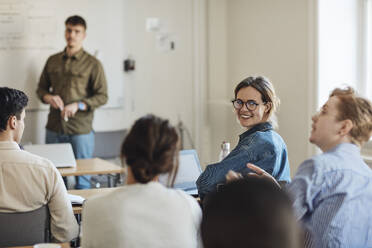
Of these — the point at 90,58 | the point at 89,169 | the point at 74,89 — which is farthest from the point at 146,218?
the point at 90,58

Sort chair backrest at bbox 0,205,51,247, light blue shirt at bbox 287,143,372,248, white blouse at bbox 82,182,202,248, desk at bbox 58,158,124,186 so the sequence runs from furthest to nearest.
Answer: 1. desk at bbox 58,158,124,186
2. chair backrest at bbox 0,205,51,247
3. light blue shirt at bbox 287,143,372,248
4. white blouse at bbox 82,182,202,248

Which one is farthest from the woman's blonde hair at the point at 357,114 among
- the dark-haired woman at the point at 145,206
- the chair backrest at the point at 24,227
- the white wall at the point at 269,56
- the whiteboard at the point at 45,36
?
the whiteboard at the point at 45,36

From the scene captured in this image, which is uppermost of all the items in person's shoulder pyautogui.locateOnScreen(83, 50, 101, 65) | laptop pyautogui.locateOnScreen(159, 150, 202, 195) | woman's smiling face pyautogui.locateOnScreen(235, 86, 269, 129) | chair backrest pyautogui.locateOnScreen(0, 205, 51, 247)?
person's shoulder pyautogui.locateOnScreen(83, 50, 101, 65)

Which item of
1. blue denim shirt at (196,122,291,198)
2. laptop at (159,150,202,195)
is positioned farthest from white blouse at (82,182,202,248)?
laptop at (159,150,202,195)

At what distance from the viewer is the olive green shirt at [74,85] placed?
5.22 meters

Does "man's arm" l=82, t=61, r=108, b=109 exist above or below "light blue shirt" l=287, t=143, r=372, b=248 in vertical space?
above

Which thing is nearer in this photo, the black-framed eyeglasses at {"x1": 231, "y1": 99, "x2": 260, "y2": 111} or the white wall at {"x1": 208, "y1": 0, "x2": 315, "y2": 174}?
the black-framed eyeglasses at {"x1": 231, "y1": 99, "x2": 260, "y2": 111}

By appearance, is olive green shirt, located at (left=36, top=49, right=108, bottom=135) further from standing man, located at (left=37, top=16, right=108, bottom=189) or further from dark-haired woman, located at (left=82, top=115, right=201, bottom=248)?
dark-haired woman, located at (left=82, top=115, right=201, bottom=248)

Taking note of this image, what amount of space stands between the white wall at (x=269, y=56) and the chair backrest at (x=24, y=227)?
2999mm

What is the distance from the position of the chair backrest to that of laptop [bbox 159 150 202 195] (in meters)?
0.93

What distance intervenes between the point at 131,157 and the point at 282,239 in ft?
3.35

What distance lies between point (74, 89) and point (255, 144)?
2712mm

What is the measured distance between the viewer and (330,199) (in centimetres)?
216

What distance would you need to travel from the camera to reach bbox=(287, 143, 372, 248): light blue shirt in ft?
7.03
